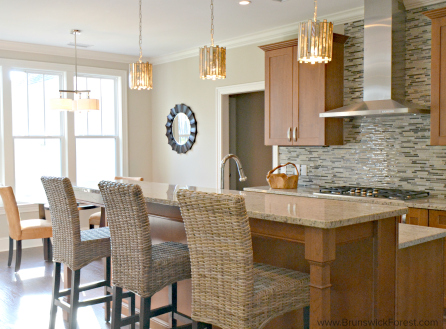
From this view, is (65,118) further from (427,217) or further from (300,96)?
(427,217)

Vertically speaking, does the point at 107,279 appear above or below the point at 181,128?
below

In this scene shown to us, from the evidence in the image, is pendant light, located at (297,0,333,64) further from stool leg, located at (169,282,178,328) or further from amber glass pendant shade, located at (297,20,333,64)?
stool leg, located at (169,282,178,328)

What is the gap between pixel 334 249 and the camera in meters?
1.89

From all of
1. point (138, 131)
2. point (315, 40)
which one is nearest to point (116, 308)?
point (315, 40)

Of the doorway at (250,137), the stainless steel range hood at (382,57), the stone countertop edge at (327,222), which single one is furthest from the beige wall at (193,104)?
the stone countertop edge at (327,222)

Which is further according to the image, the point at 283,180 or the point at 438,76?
the point at 283,180

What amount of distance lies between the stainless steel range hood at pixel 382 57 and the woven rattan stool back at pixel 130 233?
2.44m

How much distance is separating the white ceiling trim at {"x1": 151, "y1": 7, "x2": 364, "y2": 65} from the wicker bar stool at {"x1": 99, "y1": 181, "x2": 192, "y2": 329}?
323cm

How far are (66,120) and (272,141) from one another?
10.3 feet

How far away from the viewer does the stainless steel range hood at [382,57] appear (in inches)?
157

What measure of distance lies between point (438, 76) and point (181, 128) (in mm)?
3863

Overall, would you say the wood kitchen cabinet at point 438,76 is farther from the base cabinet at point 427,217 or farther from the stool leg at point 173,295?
the stool leg at point 173,295

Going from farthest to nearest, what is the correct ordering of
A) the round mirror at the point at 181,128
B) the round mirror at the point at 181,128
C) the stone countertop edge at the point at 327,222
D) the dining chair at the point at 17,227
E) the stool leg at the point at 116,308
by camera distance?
1. the round mirror at the point at 181,128
2. the round mirror at the point at 181,128
3. the dining chair at the point at 17,227
4. the stool leg at the point at 116,308
5. the stone countertop edge at the point at 327,222

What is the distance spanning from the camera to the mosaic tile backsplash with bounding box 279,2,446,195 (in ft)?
13.4
